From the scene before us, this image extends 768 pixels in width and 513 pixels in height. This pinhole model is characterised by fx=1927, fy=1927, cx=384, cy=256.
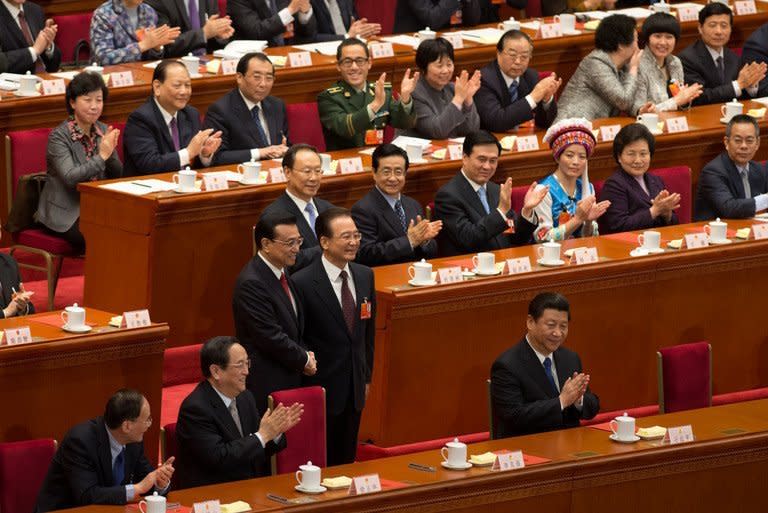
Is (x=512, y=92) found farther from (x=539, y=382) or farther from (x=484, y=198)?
(x=539, y=382)

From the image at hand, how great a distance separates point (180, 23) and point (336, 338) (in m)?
2.71

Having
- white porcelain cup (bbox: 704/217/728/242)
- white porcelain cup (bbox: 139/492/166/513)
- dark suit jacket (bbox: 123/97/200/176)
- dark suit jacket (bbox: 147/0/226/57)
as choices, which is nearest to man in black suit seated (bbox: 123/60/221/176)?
dark suit jacket (bbox: 123/97/200/176)

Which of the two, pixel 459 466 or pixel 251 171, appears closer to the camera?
pixel 459 466

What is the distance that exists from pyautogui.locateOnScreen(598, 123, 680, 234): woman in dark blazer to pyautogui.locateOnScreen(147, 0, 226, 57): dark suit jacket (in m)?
2.05

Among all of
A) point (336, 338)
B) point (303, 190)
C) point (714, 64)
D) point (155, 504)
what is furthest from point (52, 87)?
point (155, 504)

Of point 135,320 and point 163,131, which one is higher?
point 163,131

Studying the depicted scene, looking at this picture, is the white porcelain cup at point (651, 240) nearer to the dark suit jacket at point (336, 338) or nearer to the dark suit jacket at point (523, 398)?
the dark suit jacket at point (523, 398)

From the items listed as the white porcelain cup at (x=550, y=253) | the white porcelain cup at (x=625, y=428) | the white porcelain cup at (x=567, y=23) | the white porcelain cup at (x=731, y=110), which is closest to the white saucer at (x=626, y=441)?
the white porcelain cup at (x=625, y=428)

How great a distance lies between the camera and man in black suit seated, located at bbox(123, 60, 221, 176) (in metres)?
7.03

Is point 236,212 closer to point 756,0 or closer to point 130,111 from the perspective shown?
point 130,111

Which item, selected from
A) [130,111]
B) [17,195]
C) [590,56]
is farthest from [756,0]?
[17,195]

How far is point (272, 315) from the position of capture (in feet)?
19.1

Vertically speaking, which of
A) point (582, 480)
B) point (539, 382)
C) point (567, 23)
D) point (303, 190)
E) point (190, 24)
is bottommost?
point (582, 480)

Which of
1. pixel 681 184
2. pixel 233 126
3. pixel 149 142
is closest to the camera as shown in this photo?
pixel 149 142
